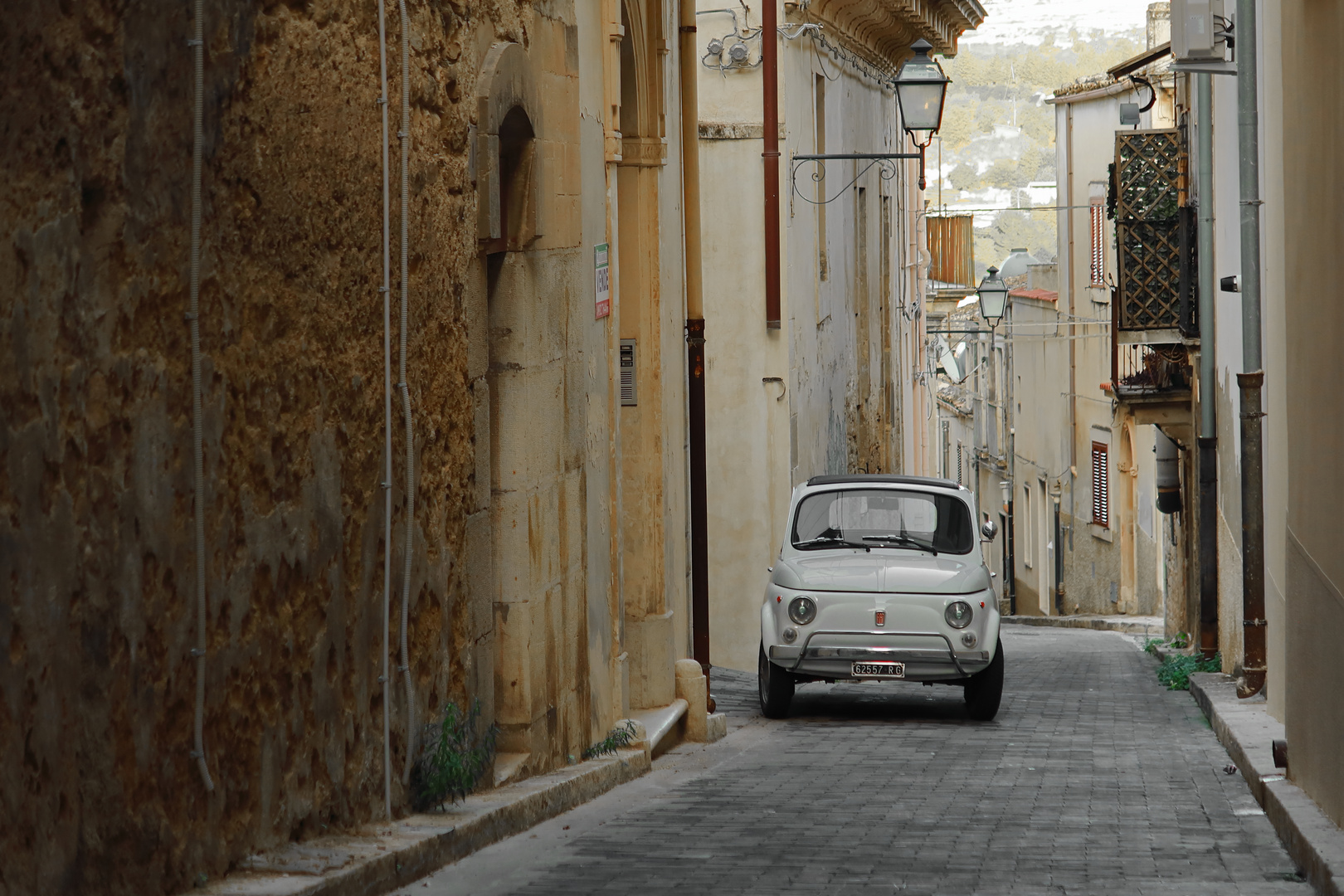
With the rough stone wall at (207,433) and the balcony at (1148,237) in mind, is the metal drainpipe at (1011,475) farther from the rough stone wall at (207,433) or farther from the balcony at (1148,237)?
the rough stone wall at (207,433)

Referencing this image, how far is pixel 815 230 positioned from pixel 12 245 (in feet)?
56.4

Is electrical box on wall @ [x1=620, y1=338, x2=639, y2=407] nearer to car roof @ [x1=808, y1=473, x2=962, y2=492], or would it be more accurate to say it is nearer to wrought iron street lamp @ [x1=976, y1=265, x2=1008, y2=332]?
car roof @ [x1=808, y1=473, x2=962, y2=492]

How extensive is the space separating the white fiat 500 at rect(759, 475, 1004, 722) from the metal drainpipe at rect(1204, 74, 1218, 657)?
4900mm

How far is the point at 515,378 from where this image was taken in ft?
25.3

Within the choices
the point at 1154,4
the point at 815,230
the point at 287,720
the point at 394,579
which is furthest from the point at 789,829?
the point at 1154,4

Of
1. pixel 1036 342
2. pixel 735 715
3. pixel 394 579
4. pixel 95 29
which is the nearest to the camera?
pixel 95 29

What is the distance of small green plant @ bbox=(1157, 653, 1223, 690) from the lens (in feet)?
52.7

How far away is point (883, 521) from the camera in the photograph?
13.2 meters

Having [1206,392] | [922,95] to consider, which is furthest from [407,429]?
[1206,392]

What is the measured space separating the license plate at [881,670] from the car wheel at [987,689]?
63cm

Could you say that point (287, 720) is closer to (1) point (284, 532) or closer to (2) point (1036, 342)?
(1) point (284, 532)

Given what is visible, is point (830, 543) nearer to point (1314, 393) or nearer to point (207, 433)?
point (1314, 393)

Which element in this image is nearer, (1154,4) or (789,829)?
(789,829)

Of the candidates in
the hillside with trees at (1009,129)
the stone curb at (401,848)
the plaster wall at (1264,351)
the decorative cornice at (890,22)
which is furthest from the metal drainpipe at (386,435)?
the hillside with trees at (1009,129)
